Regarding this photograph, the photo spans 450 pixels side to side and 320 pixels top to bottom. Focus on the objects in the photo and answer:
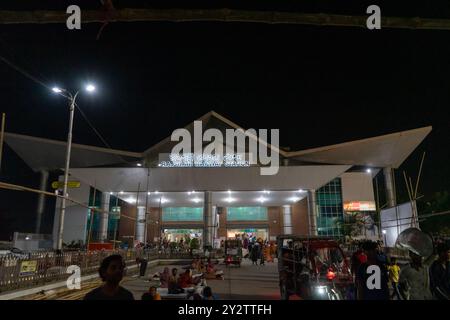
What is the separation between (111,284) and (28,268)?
9533 millimetres

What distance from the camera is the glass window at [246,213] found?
4584 cm

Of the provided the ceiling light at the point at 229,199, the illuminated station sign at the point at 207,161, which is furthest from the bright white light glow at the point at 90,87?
the ceiling light at the point at 229,199

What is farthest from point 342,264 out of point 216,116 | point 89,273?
point 216,116

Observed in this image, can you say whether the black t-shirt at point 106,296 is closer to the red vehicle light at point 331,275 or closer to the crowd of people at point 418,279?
the crowd of people at point 418,279

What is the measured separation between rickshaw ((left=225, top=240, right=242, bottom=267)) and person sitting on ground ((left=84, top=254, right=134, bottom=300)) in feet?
55.7

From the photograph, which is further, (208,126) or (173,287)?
(208,126)

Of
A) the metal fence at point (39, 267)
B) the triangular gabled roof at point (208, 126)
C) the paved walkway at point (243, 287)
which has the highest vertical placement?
the triangular gabled roof at point (208, 126)

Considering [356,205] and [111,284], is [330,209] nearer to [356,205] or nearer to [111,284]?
[356,205]

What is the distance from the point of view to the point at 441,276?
4.74 meters

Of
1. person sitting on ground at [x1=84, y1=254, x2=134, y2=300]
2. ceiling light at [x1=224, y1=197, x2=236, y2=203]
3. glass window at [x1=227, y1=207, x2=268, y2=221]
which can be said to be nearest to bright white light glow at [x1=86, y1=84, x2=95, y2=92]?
person sitting on ground at [x1=84, y1=254, x2=134, y2=300]

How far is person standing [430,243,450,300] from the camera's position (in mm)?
4680

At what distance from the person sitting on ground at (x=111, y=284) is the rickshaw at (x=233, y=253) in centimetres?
1697

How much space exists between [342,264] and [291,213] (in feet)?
124

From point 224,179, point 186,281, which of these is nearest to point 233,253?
point 186,281
